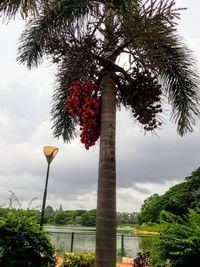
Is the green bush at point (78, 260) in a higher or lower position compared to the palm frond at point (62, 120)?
lower

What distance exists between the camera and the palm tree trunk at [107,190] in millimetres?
5824

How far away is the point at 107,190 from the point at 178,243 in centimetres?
181

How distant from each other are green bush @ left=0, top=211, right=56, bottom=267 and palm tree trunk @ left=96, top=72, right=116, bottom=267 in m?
2.89

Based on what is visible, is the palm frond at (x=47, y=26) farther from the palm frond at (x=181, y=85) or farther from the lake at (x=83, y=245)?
the lake at (x=83, y=245)

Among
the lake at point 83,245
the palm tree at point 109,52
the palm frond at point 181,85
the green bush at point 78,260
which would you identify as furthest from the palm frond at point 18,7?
the lake at point 83,245

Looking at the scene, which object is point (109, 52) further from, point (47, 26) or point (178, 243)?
point (178, 243)

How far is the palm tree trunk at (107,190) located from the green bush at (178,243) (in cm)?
148

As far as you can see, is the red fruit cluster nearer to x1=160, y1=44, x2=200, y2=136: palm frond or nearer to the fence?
x1=160, y1=44, x2=200, y2=136: palm frond

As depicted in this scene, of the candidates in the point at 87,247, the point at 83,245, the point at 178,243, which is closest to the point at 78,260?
the point at 178,243

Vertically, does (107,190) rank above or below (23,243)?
above

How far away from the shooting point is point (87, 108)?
267 inches

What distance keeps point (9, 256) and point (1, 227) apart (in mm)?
662

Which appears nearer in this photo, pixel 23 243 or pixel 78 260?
pixel 23 243

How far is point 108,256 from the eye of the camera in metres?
5.79
